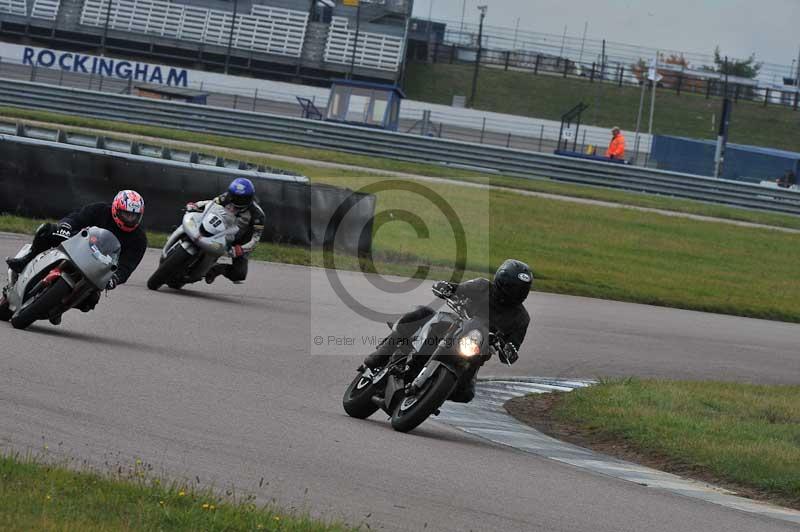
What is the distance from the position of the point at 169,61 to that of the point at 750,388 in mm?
48175

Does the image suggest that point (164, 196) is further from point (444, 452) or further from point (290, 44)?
point (290, 44)

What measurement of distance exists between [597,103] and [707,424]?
54894 mm

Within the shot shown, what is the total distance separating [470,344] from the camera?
8898 millimetres

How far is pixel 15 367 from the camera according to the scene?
8.71 meters

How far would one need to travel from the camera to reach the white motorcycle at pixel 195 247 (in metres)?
14.3

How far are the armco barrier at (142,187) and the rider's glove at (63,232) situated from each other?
289 inches

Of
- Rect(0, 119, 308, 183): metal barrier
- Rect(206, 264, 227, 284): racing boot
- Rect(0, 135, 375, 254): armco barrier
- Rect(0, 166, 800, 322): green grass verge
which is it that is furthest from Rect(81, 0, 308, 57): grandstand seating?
Rect(206, 264, 227, 284): racing boot

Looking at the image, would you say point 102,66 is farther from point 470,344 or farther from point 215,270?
point 470,344

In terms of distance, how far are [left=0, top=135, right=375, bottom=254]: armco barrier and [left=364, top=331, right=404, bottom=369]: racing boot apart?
936 centimetres

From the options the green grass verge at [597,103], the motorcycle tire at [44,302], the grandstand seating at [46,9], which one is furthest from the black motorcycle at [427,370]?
the grandstand seating at [46,9]

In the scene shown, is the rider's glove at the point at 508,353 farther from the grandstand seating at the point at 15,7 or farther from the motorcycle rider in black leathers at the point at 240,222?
the grandstand seating at the point at 15,7

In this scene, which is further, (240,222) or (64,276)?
(240,222)

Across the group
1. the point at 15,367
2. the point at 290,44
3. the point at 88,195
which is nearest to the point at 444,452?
the point at 15,367

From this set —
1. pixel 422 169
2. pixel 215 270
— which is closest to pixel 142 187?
pixel 215 270
